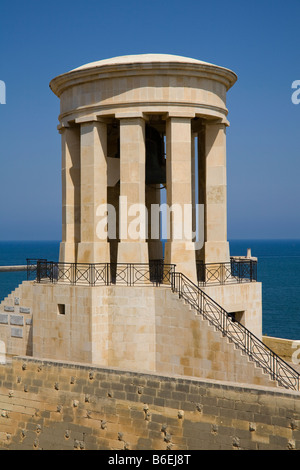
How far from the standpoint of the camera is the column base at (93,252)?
69.3ft

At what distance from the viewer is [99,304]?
19.4 meters

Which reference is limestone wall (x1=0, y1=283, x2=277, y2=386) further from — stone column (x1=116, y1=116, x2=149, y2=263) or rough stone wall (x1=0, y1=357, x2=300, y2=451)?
stone column (x1=116, y1=116, x2=149, y2=263)

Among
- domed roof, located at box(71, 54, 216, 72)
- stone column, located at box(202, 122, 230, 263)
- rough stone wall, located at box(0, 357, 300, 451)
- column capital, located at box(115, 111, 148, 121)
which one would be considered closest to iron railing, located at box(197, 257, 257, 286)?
stone column, located at box(202, 122, 230, 263)

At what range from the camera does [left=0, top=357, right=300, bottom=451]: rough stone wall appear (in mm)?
14578

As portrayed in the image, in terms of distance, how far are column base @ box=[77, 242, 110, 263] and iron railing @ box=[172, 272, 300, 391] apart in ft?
9.47

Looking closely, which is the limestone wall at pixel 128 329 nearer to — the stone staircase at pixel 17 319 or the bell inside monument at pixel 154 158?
the stone staircase at pixel 17 319

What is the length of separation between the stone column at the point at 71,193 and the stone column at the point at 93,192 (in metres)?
1.42

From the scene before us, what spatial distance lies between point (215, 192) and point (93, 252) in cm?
543

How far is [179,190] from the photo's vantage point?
21.0 m

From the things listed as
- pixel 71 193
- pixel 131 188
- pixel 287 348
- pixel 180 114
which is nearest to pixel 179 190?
pixel 131 188
